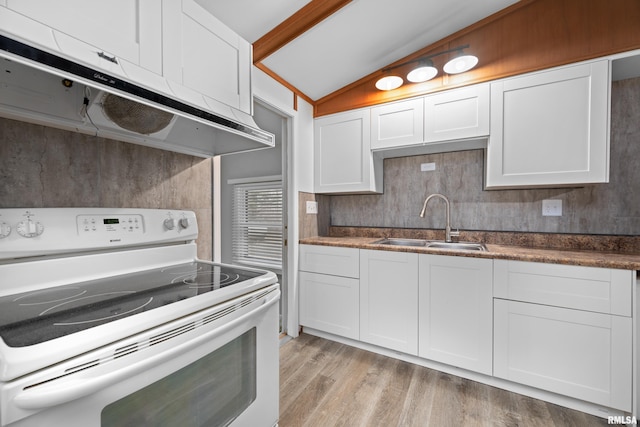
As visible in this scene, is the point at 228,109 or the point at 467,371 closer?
the point at 228,109

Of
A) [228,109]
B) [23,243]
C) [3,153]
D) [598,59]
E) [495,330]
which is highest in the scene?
[598,59]

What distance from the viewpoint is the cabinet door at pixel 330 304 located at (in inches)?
87.4

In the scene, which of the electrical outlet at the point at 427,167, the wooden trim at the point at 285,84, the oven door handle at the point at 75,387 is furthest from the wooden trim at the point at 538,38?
the oven door handle at the point at 75,387

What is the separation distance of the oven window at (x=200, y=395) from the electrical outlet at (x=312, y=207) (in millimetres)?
1602

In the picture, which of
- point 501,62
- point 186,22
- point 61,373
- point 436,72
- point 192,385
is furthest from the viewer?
point 436,72

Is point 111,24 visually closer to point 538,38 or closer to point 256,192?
point 538,38

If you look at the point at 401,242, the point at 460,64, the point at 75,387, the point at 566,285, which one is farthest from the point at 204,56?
the point at 566,285

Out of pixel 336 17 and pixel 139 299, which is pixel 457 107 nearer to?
pixel 336 17

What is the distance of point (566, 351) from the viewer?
60.7 inches

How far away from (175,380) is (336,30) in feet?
7.00

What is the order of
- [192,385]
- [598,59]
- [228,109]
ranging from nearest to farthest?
[192,385] < [228,109] < [598,59]

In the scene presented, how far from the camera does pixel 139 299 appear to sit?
898mm

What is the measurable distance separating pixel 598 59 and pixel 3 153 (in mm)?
3024

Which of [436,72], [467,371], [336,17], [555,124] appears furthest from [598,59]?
[467,371]
